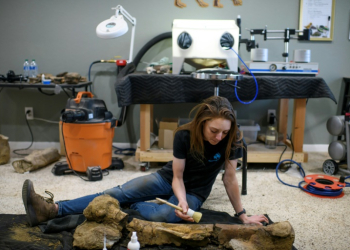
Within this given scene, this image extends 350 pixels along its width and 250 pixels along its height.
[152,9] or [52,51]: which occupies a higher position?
[152,9]

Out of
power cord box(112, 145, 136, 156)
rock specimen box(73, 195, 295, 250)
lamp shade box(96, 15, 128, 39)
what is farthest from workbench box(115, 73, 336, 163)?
rock specimen box(73, 195, 295, 250)

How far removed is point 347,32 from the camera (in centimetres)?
313

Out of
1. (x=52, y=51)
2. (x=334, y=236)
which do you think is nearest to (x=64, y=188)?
(x=52, y=51)

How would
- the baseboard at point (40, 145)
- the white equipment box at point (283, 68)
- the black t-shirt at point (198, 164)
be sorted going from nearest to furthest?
the black t-shirt at point (198, 164), the white equipment box at point (283, 68), the baseboard at point (40, 145)

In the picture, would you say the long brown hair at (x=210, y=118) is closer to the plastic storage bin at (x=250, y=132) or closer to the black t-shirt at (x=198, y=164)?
the black t-shirt at (x=198, y=164)

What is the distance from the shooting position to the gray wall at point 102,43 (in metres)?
3.09

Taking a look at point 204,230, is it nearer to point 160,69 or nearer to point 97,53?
point 160,69

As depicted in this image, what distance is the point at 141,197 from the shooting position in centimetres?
187

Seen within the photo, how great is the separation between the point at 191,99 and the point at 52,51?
1.45m

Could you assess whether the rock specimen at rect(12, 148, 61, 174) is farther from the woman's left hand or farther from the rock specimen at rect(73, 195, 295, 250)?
the woman's left hand

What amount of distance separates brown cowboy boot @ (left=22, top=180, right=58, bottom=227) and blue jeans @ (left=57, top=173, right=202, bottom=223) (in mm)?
51

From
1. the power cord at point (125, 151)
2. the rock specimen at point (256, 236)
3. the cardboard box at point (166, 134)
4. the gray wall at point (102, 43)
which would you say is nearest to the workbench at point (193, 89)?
the cardboard box at point (166, 134)

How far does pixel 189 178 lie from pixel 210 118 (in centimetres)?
40

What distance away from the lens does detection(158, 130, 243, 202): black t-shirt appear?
171cm
